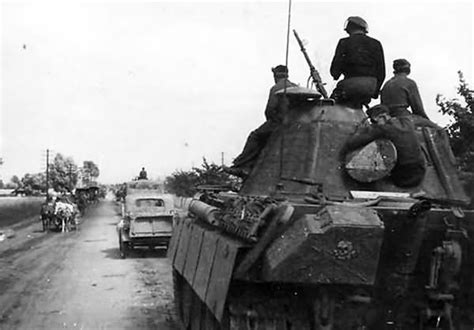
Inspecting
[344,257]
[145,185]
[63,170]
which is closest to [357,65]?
[344,257]

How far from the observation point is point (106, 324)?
411 inches

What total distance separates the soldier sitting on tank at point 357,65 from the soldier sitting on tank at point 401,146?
2.72 feet

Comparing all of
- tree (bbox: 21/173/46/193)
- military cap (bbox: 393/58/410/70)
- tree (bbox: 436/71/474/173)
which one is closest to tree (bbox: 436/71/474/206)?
tree (bbox: 436/71/474/173)

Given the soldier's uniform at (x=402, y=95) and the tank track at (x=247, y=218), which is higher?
the soldier's uniform at (x=402, y=95)

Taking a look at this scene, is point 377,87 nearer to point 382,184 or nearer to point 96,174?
point 382,184

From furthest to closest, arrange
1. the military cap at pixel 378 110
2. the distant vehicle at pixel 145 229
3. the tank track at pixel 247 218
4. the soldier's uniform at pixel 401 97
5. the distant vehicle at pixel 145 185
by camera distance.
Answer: the distant vehicle at pixel 145 185, the distant vehicle at pixel 145 229, the soldier's uniform at pixel 401 97, the military cap at pixel 378 110, the tank track at pixel 247 218

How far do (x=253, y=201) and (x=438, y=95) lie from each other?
1056 cm

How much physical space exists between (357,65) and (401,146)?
1286 millimetres

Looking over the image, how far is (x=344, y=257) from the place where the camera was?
214 inches

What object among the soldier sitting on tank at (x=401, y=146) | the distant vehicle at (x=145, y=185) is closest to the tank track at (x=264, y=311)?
the soldier sitting on tank at (x=401, y=146)

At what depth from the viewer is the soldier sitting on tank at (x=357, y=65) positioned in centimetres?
809

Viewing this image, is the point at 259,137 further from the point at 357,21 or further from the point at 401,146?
the point at 401,146

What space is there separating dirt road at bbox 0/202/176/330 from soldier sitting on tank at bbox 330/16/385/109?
13.6 ft

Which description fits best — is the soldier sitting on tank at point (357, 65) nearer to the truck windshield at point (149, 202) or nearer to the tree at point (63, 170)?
the truck windshield at point (149, 202)
